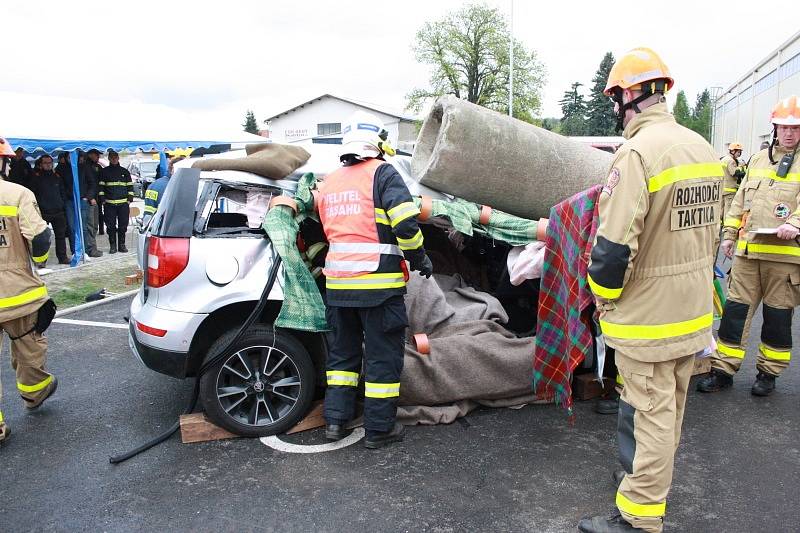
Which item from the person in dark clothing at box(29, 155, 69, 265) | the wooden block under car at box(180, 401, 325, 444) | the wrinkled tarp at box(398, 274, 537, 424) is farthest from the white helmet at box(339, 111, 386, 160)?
the person in dark clothing at box(29, 155, 69, 265)

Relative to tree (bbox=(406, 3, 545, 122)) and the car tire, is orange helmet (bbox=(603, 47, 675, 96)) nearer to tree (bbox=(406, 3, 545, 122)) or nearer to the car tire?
the car tire

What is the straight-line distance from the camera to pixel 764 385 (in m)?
4.29

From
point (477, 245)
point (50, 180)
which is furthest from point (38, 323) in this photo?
point (50, 180)

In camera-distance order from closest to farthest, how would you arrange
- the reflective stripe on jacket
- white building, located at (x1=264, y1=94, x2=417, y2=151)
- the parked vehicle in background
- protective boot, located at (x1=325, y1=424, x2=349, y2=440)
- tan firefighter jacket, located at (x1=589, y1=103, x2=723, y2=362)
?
1. tan firefighter jacket, located at (x1=589, y1=103, x2=723, y2=362)
2. the reflective stripe on jacket
3. protective boot, located at (x1=325, y1=424, x2=349, y2=440)
4. the parked vehicle in background
5. white building, located at (x1=264, y1=94, x2=417, y2=151)

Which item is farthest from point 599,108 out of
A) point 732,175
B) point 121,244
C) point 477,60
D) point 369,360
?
point 369,360

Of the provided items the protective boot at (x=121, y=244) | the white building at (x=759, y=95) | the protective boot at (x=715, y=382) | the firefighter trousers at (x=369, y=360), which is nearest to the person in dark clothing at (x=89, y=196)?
the protective boot at (x=121, y=244)

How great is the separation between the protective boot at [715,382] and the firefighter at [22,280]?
4.63 meters

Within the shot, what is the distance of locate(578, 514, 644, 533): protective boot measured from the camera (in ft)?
8.62

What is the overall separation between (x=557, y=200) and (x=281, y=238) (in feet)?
6.89

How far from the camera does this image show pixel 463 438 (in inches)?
145

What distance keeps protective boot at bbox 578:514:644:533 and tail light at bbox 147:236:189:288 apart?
2513 mm

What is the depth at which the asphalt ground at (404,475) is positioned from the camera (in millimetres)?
→ 2908

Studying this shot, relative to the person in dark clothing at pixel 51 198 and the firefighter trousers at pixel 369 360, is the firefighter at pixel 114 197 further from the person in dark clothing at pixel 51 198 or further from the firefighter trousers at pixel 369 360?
the firefighter trousers at pixel 369 360

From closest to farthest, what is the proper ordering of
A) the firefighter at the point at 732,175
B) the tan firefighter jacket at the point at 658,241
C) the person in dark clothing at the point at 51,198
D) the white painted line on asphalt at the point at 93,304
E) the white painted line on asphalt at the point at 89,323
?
the tan firefighter jacket at the point at 658,241 → the white painted line on asphalt at the point at 89,323 → the white painted line on asphalt at the point at 93,304 → the firefighter at the point at 732,175 → the person in dark clothing at the point at 51,198
